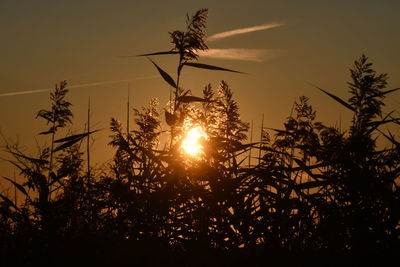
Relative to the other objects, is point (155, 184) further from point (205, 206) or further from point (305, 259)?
point (305, 259)

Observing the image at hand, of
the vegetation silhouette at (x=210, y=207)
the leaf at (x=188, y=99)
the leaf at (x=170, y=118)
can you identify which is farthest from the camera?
the leaf at (x=188, y=99)

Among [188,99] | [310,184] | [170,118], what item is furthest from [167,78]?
[310,184]

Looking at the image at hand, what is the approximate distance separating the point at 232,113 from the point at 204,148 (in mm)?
1752

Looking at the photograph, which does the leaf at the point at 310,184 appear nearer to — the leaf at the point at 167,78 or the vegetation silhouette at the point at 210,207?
the vegetation silhouette at the point at 210,207

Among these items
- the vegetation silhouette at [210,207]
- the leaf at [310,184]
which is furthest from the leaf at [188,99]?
the leaf at [310,184]

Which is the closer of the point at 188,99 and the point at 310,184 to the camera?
the point at 310,184

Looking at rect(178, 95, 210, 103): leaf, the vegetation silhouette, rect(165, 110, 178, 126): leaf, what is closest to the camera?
the vegetation silhouette

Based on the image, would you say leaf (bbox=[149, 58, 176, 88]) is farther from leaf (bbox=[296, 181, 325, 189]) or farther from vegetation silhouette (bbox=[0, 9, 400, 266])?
leaf (bbox=[296, 181, 325, 189])

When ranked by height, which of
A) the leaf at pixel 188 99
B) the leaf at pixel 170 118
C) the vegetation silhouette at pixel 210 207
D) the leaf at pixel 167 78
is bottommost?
the vegetation silhouette at pixel 210 207

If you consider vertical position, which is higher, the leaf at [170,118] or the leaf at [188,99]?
the leaf at [188,99]

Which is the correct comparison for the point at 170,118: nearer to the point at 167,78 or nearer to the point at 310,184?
the point at 167,78

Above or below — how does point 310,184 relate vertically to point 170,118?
below

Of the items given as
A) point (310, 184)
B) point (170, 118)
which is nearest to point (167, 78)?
point (170, 118)

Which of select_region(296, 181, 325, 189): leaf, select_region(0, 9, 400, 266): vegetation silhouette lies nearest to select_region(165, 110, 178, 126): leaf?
select_region(0, 9, 400, 266): vegetation silhouette
